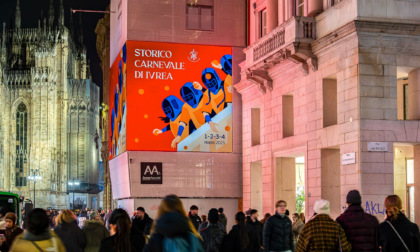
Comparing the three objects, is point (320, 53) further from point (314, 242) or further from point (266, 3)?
point (314, 242)

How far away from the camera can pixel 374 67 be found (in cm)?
2170

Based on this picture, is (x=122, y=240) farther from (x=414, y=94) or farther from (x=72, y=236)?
(x=414, y=94)

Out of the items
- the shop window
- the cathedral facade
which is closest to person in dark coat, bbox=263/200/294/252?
the shop window

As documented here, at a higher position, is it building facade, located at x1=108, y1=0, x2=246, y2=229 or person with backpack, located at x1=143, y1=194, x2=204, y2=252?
building facade, located at x1=108, y1=0, x2=246, y2=229

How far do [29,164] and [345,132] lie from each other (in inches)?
3901

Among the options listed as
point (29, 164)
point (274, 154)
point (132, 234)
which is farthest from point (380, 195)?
point (29, 164)

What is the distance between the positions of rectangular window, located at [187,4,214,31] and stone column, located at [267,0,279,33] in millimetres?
4521

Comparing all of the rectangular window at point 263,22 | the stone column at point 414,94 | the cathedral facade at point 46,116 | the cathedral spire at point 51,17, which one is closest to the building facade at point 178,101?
the rectangular window at point 263,22

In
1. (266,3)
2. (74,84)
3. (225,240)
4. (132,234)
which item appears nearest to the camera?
(132,234)

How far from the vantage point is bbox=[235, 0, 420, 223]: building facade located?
2153 centimetres

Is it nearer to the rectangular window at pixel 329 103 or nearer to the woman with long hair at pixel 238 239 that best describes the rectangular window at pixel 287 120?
the rectangular window at pixel 329 103

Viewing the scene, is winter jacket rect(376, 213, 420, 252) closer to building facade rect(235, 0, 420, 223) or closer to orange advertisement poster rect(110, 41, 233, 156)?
building facade rect(235, 0, 420, 223)

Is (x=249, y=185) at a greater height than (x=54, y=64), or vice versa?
(x=54, y=64)

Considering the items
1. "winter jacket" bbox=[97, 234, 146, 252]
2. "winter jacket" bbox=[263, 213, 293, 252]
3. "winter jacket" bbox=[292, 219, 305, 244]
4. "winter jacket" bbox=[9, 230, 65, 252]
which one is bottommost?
"winter jacket" bbox=[292, 219, 305, 244]
